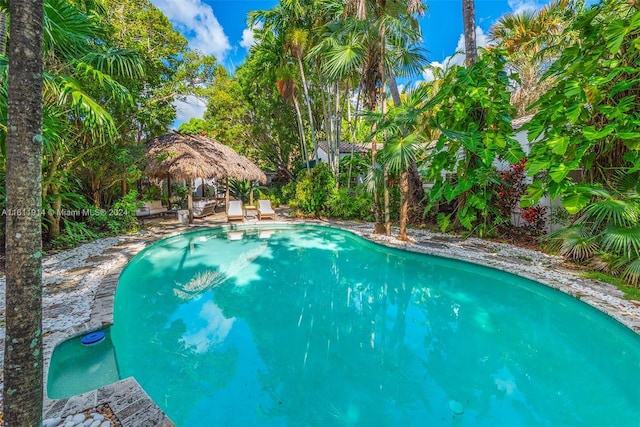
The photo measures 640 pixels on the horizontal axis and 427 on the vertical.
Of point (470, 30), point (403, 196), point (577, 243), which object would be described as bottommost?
point (577, 243)

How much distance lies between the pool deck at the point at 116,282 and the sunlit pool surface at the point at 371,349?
0.28 metres

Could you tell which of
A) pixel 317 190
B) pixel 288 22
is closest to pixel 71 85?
pixel 317 190

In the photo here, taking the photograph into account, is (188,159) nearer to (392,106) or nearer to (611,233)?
(392,106)

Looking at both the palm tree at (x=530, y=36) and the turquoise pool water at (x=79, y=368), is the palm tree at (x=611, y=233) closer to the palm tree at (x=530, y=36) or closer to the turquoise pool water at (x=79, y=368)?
the turquoise pool water at (x=79, y=368)

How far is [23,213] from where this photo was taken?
1.44m

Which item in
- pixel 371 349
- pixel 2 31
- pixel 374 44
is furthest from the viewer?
pixel 374 44

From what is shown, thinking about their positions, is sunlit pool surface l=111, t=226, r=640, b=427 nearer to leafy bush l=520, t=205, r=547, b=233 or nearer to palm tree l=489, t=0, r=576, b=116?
leafy bush l=520, t=205, r=547, b=233

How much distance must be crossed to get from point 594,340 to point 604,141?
431 cm

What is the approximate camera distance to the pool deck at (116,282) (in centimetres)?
253

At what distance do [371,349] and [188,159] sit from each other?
1030 centimetres

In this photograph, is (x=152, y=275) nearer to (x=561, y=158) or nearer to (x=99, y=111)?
(x=99, y=111)

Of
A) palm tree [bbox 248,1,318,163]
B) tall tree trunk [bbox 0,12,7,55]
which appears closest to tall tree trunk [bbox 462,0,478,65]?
palm tree [bbox 248,1,318,163]

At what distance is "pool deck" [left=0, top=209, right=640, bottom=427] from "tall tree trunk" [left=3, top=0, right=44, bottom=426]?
1.21 metres

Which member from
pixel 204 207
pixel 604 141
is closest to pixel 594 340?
pixel 604 141
